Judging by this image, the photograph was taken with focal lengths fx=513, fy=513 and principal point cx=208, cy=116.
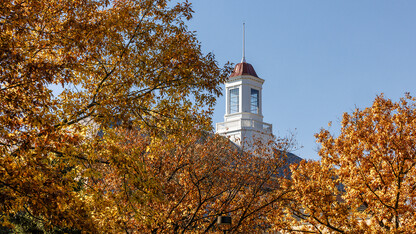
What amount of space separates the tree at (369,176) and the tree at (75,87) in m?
8.11

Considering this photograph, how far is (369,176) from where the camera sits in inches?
743

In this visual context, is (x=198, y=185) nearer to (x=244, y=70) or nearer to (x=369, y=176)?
(x=369, y=176)

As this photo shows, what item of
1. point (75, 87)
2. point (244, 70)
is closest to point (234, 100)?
point (244, 70)

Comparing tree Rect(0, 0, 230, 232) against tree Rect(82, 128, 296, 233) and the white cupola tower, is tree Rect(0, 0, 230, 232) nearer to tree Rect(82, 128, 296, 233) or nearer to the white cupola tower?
tree Rect(82, 128, 296, 233)

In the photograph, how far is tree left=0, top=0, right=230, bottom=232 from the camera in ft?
29.6

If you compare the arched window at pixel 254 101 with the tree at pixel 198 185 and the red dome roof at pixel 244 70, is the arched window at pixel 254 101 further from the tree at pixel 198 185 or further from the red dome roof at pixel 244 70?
the tree at pixel 198 185

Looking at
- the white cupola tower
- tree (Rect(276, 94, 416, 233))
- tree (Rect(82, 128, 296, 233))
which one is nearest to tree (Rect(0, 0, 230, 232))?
tree (Rect(82, 128, 296, 233))

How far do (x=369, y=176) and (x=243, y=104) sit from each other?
3921cm

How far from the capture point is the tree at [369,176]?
17891 mm

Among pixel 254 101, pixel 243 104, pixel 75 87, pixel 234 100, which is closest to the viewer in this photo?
pixel 75 87

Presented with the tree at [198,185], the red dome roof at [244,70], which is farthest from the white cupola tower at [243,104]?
the tree at [198,185]

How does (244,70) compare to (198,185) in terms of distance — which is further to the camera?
(244,70)

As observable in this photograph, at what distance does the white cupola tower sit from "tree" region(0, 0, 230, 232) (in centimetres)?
4257

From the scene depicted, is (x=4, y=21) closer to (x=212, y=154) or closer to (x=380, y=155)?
(x=212, y=154)
